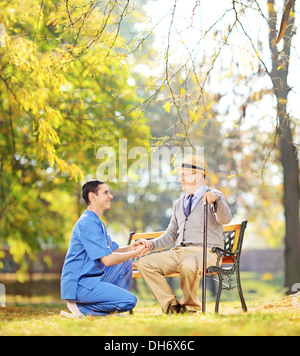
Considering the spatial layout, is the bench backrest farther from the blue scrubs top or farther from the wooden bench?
the blue scrubs top

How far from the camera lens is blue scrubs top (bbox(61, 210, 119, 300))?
502 cm

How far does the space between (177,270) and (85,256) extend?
3.54 feet

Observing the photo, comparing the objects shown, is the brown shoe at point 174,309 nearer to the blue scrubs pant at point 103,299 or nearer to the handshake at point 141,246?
the blue scrubs pant at point 103,299

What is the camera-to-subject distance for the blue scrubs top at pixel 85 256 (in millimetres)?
5020

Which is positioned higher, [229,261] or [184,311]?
[229,261]

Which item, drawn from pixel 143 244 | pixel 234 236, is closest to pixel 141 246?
pixel 143 244

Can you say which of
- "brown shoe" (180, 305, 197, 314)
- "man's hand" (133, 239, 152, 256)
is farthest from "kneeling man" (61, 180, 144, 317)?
"brown shoe" (180, 305, 197, 314)

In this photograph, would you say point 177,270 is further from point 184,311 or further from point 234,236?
point 234,236

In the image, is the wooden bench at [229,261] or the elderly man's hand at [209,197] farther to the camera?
the wooden bench at [229,261]

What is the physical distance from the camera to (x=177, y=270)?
18.7ft

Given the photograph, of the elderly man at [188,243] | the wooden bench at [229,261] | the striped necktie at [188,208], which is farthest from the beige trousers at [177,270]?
the striped necktie at [188,208]

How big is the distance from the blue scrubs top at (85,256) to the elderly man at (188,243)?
2.27ft

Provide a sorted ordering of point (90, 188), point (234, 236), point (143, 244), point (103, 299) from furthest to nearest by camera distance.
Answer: point (234, 236), point (143, 244), point (90, 188), point (103, 299)
